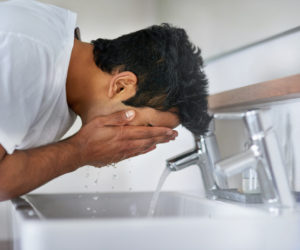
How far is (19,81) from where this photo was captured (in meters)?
0.86

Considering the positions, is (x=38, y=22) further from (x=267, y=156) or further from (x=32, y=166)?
(x=267, y=156)

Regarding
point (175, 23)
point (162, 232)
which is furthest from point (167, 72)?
point (175, 23)

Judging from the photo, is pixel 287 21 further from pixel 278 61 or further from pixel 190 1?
pixel 190 1

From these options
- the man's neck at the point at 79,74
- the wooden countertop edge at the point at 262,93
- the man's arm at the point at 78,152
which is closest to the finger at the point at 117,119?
the man's arm at the point at 78,152

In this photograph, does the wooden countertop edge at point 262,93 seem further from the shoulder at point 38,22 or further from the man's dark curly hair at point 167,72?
the shoulder at point 38,22

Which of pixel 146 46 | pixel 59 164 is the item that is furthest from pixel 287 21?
pixel 59 164

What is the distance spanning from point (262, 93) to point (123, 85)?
0.29 metres

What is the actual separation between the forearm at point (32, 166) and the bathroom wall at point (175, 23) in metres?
0.28

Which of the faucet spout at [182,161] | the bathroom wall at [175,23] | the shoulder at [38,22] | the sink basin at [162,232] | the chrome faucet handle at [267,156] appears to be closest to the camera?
the sink basin at [162,232]

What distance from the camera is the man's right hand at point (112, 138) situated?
0.95 metres

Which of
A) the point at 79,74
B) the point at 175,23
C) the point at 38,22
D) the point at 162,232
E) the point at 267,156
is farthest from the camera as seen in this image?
the point at 175,23

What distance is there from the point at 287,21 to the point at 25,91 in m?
0.56

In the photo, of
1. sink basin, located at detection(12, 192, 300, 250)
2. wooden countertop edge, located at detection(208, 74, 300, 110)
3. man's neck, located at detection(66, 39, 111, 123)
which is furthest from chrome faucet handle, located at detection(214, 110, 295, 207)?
man's neck, located at detection(66, 39, 111, 123)

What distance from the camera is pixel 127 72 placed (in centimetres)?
99
